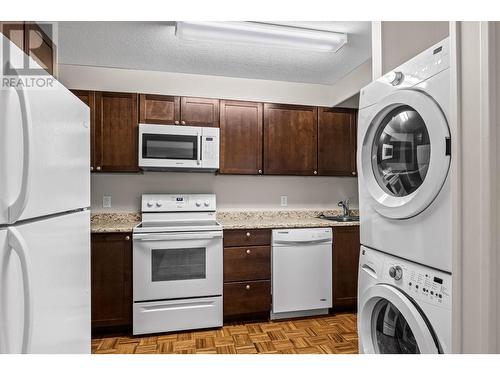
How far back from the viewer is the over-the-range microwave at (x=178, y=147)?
8.39 ft

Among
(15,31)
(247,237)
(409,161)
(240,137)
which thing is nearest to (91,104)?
(240,137)

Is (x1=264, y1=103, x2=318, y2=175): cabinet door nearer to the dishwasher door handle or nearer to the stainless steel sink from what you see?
the stainless steel sink

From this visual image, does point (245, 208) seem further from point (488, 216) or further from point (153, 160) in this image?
point (488, 216)

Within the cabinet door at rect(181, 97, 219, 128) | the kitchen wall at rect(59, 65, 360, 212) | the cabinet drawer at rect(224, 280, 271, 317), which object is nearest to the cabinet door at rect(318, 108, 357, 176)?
the kitchen wall at rect(59, 65, 360, 212)

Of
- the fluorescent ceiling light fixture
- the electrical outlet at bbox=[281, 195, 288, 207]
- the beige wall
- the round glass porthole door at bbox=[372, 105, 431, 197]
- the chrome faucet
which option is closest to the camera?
the round glass porthole door at bbox=[372, 105, 431, 197]

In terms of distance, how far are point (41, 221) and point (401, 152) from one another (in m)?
1.40

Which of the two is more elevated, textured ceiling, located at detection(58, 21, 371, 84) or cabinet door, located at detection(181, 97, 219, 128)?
textured ceiling, located at detection(58, 21, 371, 84)

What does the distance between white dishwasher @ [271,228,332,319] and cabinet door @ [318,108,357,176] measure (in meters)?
0.77

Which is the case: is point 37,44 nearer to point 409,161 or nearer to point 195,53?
point 195,53

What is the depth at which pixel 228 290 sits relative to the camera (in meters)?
2.46

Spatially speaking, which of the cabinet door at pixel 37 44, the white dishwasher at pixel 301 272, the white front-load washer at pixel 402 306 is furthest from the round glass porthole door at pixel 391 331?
the cabinet door at pixel 37 44

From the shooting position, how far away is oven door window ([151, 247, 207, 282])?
2322mm

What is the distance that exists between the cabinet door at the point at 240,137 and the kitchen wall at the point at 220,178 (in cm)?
30
